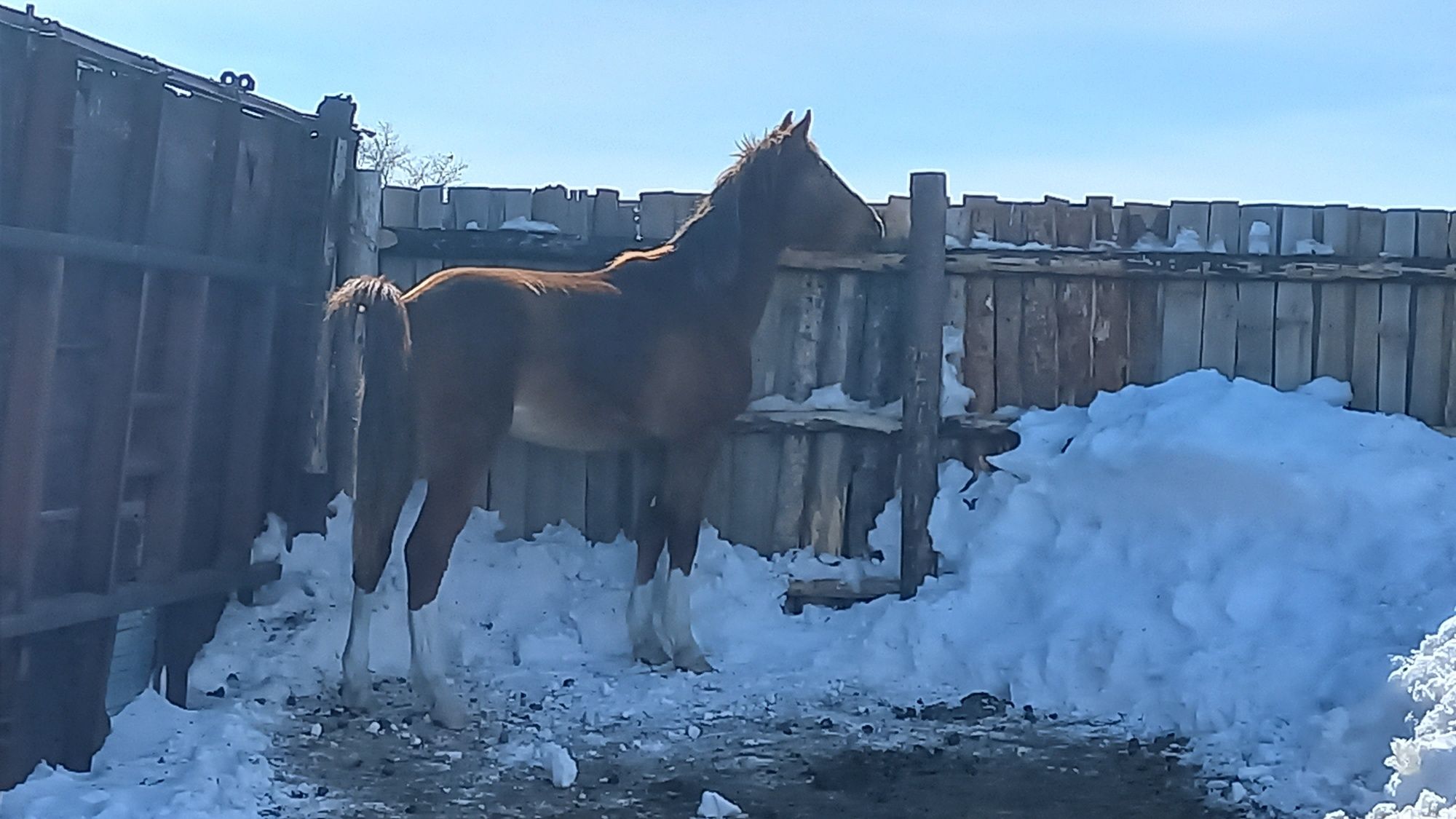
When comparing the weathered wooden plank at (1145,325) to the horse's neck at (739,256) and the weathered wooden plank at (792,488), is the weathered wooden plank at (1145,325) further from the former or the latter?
the horse's neck at (739,256)

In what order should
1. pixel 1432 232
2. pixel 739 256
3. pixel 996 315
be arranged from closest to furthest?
pixel 739 256 → pixel 1432 232 → pixel 996 315

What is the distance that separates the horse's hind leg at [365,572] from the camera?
5.31 meters

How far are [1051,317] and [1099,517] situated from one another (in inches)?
45.6

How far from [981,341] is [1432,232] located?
2.37 m

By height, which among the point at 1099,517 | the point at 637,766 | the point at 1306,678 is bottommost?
the point at 637,766

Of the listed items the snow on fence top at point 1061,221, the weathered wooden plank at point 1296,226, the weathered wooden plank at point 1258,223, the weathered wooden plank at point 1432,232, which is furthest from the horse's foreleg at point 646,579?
the weathered wooden plank at point 1432,232

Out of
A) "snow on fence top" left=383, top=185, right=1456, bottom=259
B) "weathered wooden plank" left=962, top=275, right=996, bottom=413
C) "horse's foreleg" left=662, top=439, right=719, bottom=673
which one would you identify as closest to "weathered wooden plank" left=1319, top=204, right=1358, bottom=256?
"snow on fence top" left=383, top=185, right=1456, bottom=259

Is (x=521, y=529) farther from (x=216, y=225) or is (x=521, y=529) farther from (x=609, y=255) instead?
(x=216, y=225)

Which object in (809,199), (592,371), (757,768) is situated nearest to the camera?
(757,768)

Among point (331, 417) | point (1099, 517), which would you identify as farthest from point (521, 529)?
point (1099, 517)

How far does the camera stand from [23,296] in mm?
4426

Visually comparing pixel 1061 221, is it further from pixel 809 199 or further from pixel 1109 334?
pixel 809 199

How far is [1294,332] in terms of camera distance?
23.0ft

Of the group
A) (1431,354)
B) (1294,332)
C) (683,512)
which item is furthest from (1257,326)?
(683,512)
